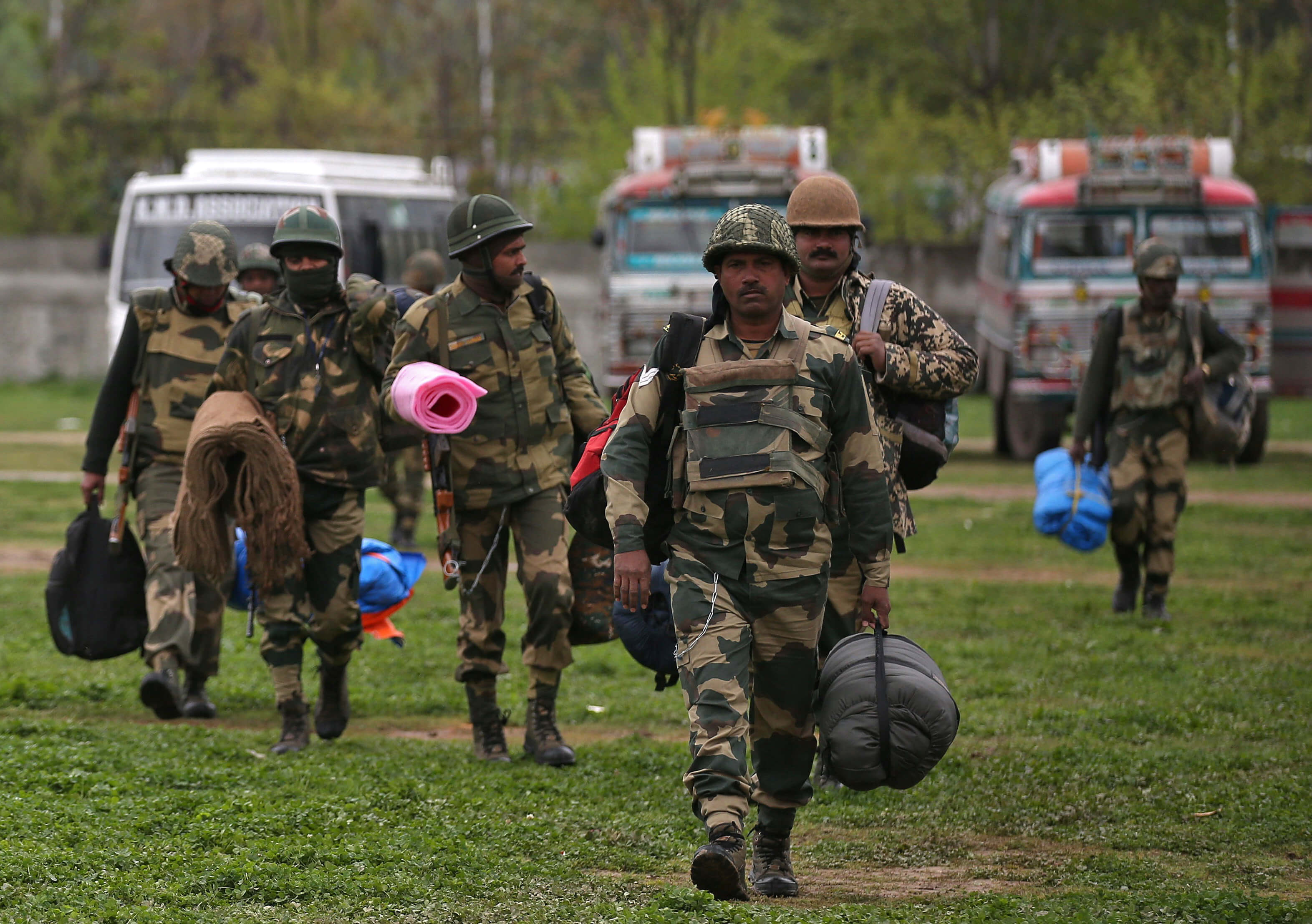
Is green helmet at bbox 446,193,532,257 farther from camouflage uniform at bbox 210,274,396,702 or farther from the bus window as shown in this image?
the bus window

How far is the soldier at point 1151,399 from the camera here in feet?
32.8

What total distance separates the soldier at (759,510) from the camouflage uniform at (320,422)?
2.09m

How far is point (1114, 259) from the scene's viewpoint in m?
18.4

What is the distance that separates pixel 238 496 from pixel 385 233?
1362cm

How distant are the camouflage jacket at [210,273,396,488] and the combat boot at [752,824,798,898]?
8.14 ft

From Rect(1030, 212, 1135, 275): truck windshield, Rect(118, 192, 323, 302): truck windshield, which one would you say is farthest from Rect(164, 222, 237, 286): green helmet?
Rect(1030, 212, 1135, 275): truck windshield

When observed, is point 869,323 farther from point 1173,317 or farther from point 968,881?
point 1173,317

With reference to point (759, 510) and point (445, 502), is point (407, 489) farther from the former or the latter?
point (759, 510)

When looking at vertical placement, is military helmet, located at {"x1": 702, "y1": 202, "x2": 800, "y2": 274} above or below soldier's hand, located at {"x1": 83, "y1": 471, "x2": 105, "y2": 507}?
above

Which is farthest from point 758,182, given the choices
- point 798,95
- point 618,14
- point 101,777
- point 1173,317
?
point 798,95

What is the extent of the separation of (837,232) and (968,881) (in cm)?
211

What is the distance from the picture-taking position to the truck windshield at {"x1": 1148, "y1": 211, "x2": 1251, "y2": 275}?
1817 centimetres

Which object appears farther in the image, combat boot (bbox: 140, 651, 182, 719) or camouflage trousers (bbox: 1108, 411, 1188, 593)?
camouflage trousers (bbox: 1108, 411, 1188, 593)

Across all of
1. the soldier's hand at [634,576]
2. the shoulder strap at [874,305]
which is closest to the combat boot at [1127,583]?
the shoulder strap at [874,305]
